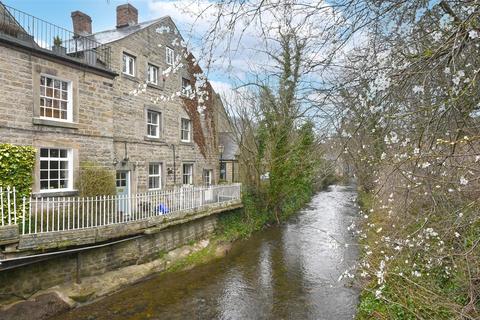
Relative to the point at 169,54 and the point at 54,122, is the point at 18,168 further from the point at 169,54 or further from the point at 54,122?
the point at 169,54

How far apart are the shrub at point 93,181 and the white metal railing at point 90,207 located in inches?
12.5

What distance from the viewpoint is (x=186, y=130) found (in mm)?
19734

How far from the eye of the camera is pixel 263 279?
1066cm

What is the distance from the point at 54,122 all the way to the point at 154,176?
6290 millimetres

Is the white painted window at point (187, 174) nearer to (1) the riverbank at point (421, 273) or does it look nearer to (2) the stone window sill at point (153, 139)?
(2) the stone window sill at point (153, 139)

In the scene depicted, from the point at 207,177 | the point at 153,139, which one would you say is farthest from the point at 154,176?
the point at 207,177

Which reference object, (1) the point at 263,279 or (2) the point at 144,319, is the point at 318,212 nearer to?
(1) the point at 263,279

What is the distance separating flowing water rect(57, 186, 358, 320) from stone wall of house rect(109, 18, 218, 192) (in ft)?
19.8

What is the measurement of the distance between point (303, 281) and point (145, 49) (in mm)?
12940

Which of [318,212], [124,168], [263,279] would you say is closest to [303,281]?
[263,279]

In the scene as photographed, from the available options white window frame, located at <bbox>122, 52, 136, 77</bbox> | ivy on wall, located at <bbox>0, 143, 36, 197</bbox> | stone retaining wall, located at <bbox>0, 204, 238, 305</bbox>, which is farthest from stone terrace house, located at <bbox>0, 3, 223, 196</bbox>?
stone retaining wall, located at <bbox>0, 204, 238, 305</bbox>

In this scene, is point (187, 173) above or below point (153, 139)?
below

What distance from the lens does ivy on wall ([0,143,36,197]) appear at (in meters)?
9.66

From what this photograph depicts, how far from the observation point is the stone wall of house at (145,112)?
14.8 meters
